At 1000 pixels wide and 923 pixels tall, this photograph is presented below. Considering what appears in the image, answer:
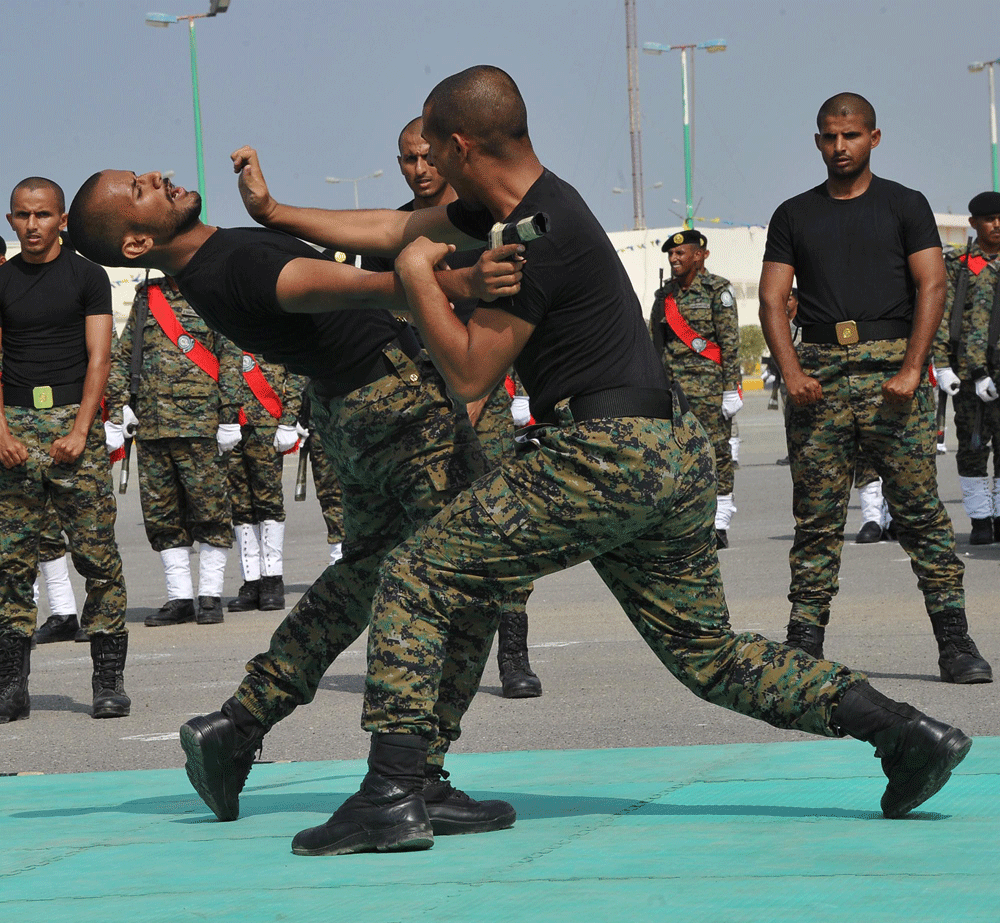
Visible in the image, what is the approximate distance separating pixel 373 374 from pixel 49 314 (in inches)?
128

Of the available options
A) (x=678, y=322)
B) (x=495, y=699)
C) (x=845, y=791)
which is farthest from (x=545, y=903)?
(x=678, y=322)

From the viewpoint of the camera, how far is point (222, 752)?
4.35 metres

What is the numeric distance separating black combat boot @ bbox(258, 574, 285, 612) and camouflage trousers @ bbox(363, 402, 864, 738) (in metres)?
6.66

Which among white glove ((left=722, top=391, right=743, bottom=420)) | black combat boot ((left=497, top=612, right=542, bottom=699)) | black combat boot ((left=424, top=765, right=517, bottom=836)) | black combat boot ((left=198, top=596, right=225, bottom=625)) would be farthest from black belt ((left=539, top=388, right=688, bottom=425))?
white glove ((left=722, top=391, right=743, bottom=420))

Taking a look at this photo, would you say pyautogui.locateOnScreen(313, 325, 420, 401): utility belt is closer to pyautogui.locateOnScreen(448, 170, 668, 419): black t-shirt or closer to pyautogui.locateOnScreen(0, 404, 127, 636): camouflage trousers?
pyautogui.locateOnScreen(448, 170, 668, 419): black t-shirt

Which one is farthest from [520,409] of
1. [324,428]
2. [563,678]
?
→ [324,428]

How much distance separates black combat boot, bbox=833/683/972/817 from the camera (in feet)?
12.2

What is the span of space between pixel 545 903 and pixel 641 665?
4.33 meters

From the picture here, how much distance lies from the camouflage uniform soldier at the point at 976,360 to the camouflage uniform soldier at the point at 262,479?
15.5 feet

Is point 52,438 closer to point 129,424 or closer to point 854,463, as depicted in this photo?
point 854,463

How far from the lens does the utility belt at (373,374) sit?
14.6 feet

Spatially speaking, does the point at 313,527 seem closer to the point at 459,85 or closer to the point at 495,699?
the point at 495,699

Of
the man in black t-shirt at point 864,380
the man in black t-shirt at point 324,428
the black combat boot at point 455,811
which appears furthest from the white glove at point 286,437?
the black combat boot at point 455,811

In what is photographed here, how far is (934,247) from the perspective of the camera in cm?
650
